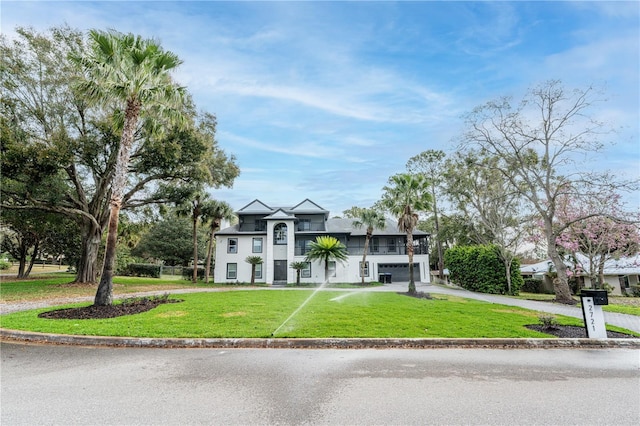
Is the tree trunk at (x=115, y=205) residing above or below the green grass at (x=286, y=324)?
above

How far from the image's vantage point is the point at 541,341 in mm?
7414

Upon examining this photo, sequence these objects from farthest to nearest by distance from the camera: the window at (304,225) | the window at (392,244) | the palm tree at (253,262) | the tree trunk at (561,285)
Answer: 1. the window at (392,244)
2. the window at (304,225)
3. the palm tree at (253,262)
4. the tree trunk at (561,285)

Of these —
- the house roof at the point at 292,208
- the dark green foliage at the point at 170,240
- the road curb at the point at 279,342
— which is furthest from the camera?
the dark green foliage at the point at 170,240

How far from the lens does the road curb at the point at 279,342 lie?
680 centimetres

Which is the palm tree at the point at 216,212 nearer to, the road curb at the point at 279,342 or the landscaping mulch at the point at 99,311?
the landscaping mulch at the point at 99,311

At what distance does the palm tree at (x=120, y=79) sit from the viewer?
10.8 metres

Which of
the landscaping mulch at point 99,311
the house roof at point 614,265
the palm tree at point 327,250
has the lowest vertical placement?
the landscaping mulch at point 99,311

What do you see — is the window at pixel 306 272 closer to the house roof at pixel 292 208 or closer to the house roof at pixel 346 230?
the house roof at pixel 346 230

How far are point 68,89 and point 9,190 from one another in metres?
7.06

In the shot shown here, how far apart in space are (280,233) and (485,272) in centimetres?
1892

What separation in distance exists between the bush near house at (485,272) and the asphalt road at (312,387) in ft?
65.8

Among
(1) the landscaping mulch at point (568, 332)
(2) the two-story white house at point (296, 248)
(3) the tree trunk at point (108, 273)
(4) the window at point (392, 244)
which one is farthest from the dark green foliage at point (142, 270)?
(1) the landscaping mulch at point (568, 332)

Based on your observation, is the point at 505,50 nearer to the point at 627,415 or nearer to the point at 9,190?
the point at 627,415

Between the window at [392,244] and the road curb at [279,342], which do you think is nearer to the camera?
the road curb at [279,342]
